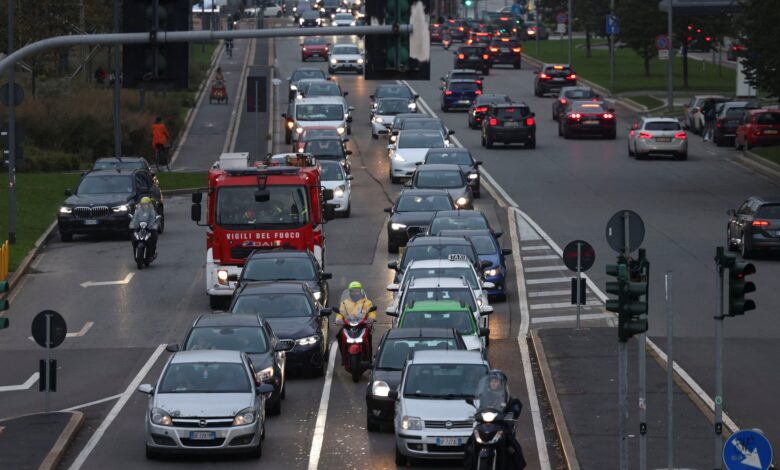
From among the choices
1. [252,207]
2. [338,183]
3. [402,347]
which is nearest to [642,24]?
[338,183]

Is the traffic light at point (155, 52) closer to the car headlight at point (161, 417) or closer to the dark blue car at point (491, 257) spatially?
the car headlight at point (161, 417)

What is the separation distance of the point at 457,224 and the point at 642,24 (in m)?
48.8

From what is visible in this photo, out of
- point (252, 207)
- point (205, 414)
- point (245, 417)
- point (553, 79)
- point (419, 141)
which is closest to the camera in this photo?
point (205, 414)

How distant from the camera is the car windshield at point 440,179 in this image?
1767 inches

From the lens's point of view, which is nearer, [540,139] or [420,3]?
[420,3]

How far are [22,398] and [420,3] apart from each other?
12071mm

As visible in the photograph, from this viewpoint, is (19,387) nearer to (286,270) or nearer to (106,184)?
(286,270)

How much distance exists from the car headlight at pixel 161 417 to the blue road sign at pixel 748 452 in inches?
330

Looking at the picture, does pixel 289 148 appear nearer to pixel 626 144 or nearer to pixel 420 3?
pixel 626 144

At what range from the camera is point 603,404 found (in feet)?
80.4

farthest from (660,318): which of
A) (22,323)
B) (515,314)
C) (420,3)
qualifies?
(420,3)

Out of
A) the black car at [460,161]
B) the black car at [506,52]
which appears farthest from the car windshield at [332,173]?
the black car at [506,52]

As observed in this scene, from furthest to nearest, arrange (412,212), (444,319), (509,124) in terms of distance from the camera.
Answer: (509,124) → (412,212) → (444,319)

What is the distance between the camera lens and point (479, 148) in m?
62.5
